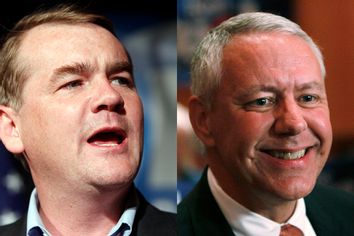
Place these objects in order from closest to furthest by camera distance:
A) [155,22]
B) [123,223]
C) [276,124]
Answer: [276,124] < [123,223] < [155,22]

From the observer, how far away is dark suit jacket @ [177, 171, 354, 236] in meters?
1.45

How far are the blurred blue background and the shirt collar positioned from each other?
10 cm

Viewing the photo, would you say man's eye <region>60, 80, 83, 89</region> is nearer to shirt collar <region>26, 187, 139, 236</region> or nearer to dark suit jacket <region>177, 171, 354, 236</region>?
shirt collar <region>26, 187, 139, 236</region>

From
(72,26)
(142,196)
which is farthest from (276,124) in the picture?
(72,26)

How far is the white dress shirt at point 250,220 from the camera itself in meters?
1.42

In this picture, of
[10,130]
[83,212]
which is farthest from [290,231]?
[10,130]

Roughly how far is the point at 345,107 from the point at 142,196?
614mm

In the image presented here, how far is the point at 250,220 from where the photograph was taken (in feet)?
4.69

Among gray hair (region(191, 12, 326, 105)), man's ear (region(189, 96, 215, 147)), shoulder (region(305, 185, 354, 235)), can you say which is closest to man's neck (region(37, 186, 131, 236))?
man's ear (region(189, 96, 215, 147))

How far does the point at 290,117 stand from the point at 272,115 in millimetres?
45

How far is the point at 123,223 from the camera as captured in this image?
1511 millimetres

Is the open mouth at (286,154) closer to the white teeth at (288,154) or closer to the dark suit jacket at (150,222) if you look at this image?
the white teeth at (288,154)

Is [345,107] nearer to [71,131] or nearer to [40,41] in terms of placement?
[71,131]

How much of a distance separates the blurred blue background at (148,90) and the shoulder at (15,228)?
0.03 metres
